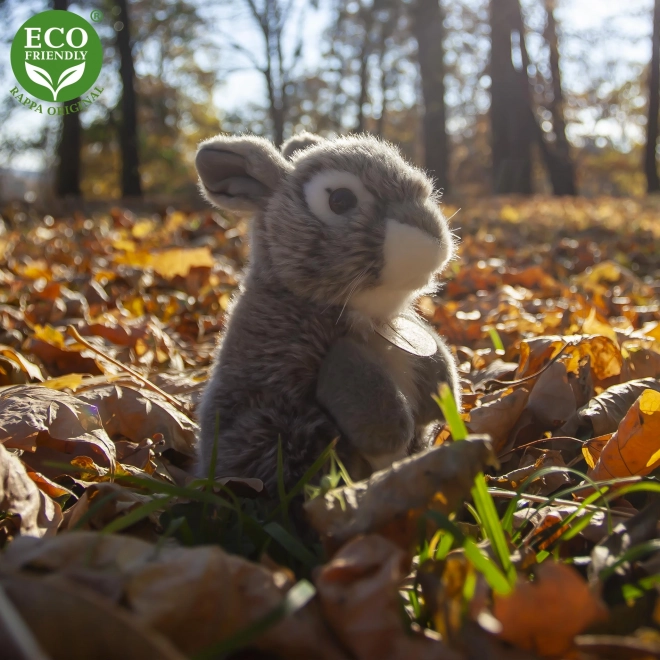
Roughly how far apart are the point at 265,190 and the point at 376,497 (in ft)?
3.26

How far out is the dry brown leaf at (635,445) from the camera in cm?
161

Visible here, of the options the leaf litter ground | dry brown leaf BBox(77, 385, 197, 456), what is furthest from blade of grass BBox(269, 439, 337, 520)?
dry brown leaf BBox(77, 385, 197, 456)

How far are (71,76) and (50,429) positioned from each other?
3.70 meters

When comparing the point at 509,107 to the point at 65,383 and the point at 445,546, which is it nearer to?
the point at 65,383

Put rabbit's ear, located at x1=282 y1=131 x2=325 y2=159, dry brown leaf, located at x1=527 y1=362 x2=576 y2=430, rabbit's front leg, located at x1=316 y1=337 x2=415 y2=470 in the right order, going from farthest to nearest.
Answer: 1. rabbit's ear, located at x1=282 y1=131 x2=325 y2=159
2. dry brown leaf, located at x1=527 y1=362 x2=576 y2=430
3. rabbit's front leg, located at x1=316 y1=337 x2=415 y2=470

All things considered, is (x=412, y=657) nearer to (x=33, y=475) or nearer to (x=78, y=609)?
(x=78, y=609)

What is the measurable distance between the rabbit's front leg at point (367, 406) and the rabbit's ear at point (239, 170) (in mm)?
587

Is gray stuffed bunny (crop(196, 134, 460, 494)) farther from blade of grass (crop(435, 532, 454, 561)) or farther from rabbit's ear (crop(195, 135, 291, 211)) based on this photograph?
blade of grass (crop(435, 532, 454, 561))

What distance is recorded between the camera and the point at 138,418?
88.3 inches

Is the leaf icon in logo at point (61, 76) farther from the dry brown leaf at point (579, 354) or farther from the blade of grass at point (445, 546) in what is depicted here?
the blade of grass at point (445, 546)

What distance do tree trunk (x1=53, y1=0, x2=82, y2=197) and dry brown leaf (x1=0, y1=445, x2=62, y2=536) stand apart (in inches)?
602

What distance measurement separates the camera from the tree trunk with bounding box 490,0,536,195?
15805 millimetres

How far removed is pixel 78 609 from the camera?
88cm

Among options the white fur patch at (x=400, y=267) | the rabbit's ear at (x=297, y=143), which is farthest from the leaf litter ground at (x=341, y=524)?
the rabbit's ear at (x=297, y=143)
